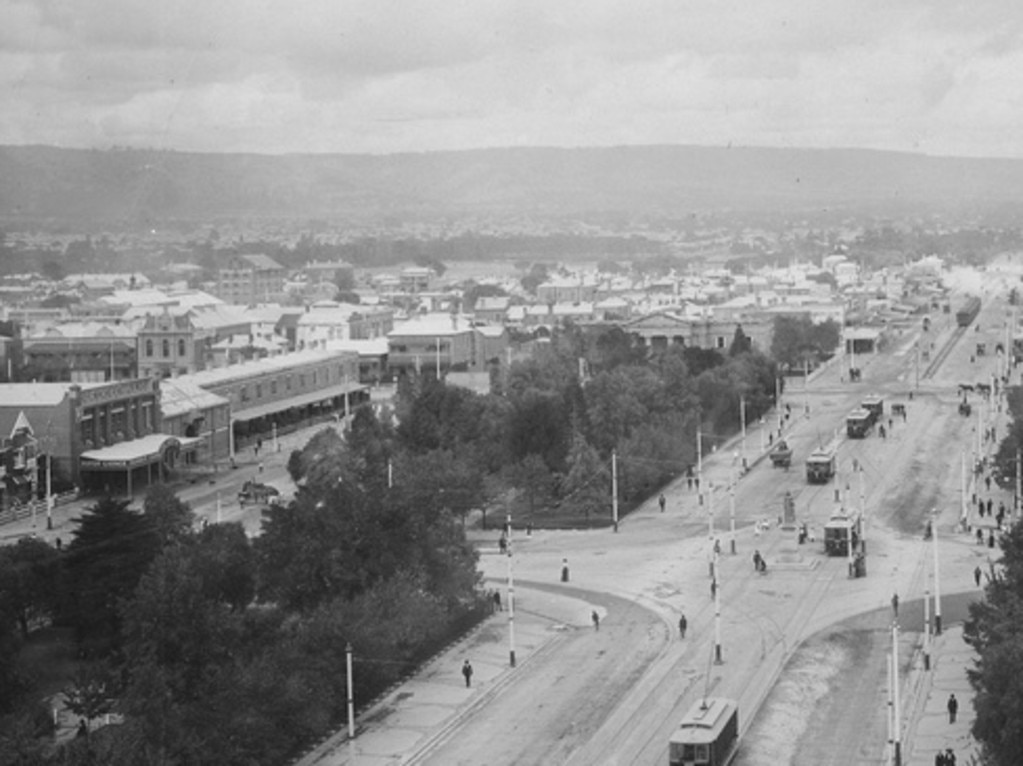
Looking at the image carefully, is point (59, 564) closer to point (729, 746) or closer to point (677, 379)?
point (729, 746)

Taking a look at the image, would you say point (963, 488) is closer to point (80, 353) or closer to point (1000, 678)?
point (1000, 678)

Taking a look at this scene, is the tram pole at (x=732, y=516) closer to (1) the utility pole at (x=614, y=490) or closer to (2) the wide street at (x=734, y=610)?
(2) the wide street at (x=734, y=610)

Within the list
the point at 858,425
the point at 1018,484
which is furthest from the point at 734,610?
the point at 858,425

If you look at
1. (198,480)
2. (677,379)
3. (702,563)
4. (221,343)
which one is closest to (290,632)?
(702,563)

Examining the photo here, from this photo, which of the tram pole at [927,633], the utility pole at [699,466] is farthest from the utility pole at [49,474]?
the tram pole at [927,633]

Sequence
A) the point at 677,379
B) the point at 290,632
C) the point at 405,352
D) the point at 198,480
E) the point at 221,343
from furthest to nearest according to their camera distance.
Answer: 1. the point at 405,352
2. the point at 221,343
3. the point at 677,379
4. the point at 198,480
5. the point at 290,632

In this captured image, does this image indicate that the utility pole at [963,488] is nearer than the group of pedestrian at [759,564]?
No

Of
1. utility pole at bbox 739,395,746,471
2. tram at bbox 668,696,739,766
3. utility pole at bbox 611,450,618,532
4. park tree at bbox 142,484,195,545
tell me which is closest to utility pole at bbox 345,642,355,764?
tram at bbox 668,696,739,766
